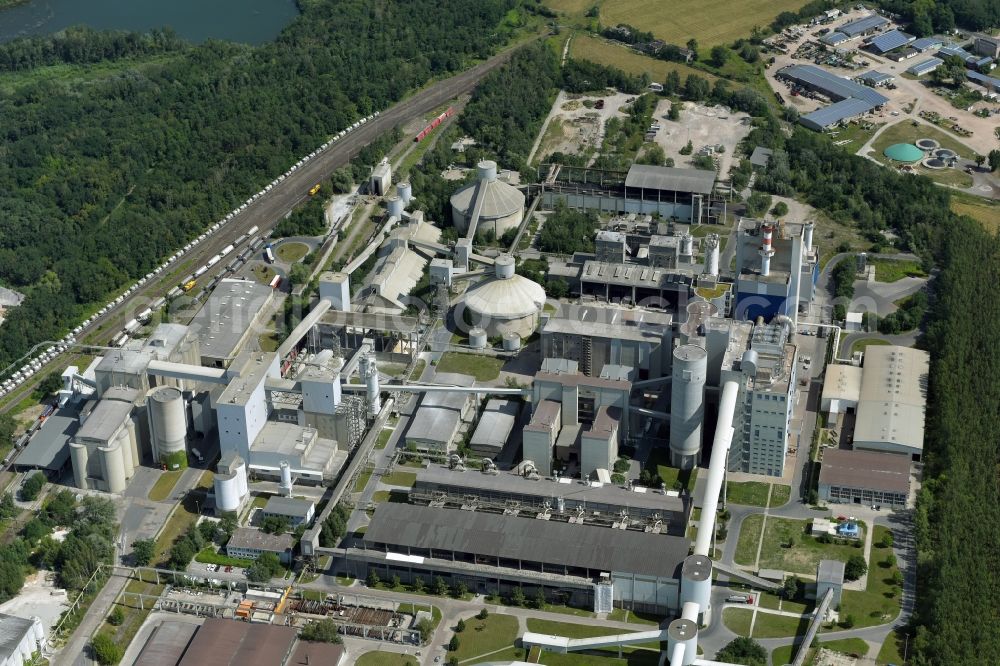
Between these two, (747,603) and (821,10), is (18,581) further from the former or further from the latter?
(821,10)

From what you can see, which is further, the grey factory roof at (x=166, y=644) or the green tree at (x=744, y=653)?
the grey factory roof at (x=166, y=644)

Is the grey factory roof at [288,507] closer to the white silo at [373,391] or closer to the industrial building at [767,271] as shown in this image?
the white silo at [373,391]

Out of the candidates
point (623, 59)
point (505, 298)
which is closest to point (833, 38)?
point (623, 59)

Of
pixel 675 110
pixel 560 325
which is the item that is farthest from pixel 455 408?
pixel 675 110

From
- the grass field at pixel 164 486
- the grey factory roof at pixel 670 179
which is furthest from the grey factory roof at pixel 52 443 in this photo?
the grey factory roof at pixel 670 179

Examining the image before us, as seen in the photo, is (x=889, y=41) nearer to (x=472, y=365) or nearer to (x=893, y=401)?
(x=893, y=401)

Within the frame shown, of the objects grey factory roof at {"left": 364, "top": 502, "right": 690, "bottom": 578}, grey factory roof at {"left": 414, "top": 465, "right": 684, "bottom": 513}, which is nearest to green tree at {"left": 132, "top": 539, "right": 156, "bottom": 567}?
grey factory roof at {"left": 364, "top": 502, "right": 690, "bottom": 578}

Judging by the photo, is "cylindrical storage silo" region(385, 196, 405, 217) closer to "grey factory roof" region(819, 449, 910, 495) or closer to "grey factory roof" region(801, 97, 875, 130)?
"grey factory roof" region(801, 97, 875, 130)
